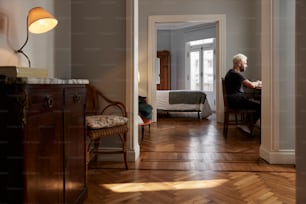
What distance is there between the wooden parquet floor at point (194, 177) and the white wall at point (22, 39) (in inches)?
41.6

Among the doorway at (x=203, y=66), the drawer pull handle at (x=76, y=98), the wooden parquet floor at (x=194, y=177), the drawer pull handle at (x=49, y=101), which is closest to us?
the drawer pull handle at (x=49, y=101)

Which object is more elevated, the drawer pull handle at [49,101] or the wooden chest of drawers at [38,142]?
the drawer pull handle at [49,101]

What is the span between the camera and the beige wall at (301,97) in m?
1.54

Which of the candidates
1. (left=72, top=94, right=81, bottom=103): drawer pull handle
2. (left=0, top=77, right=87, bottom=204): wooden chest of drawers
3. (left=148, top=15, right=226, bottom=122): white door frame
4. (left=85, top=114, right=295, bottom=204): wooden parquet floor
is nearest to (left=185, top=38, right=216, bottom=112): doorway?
(left=148, top=15, right=226, bottom=122): white door frame

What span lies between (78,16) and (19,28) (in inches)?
40.1

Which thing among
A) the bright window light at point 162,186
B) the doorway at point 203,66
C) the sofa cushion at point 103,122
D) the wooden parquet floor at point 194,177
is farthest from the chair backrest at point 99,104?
the doorway at point 203,66

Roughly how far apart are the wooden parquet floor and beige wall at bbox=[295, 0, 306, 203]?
0.45 meters

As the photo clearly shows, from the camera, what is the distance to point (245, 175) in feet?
8.38

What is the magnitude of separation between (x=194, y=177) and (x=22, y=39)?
5.70ft

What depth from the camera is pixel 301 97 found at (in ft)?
5.15

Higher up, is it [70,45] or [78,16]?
[78,16]

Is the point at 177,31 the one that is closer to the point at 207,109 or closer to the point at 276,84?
the point at 207,109

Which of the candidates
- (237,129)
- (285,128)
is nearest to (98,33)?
(285,128)

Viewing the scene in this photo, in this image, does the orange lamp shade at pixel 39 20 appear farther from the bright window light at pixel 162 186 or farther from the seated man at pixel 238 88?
the seated man at pixel 238 88
